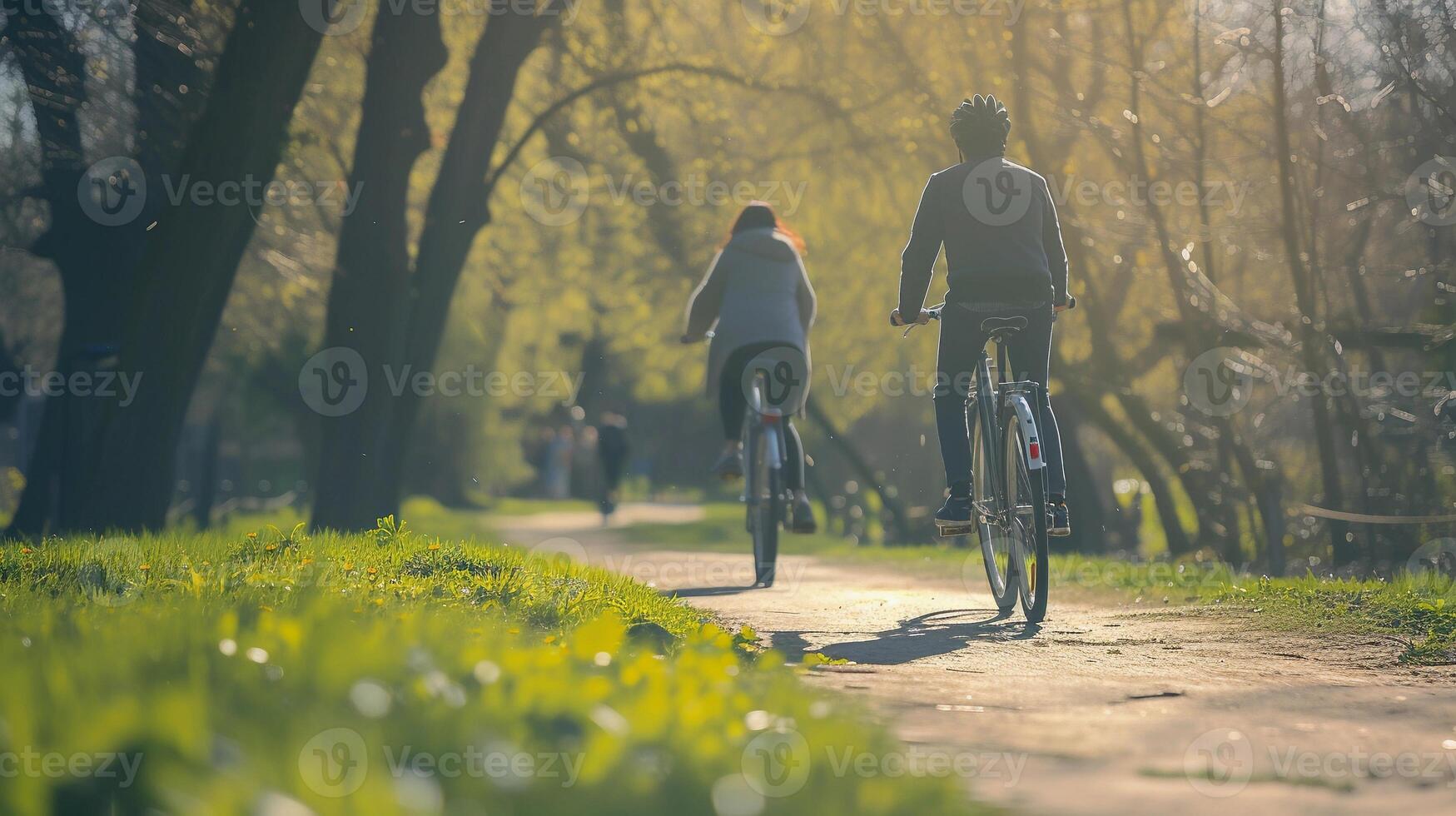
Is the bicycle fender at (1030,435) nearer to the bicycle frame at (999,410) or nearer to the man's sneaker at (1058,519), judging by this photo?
the bicycle frame at (999,410)

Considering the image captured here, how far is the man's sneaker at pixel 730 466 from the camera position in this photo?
9711 millimetres

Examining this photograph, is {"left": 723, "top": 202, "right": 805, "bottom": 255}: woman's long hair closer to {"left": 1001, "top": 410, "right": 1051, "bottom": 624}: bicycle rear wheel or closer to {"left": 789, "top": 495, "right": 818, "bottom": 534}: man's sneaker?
{"left": 789, "top": 495, "right": 818, "bottom": 534}: man's sneaker

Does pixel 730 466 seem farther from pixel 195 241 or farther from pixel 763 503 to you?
pixel 195 241

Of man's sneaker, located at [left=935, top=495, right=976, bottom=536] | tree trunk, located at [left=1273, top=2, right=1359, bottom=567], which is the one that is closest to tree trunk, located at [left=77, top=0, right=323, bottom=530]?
man's sneaker, located at [left=935, top=495, right=976, bottom=536]

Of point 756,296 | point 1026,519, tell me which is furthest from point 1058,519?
point 756,296

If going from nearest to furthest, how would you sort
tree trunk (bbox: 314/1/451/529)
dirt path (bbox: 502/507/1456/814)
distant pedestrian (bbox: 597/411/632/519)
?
dirt path (bbox: 502/507/1456/814) < tree trunk (bbox: 314/1/451/529) < distant pedestrian (bbox: 597/411/632/519)

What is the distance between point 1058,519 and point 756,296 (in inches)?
129

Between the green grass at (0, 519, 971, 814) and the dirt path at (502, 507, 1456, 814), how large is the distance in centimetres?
38

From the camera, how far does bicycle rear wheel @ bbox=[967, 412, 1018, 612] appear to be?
750 centimetres

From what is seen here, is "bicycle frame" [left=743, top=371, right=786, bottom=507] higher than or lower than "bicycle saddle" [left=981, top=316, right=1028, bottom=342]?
lower

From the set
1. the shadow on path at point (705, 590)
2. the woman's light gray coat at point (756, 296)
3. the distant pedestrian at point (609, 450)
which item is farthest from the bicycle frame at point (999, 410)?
the distant pedestrian at point (609, 450)

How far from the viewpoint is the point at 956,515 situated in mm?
7375

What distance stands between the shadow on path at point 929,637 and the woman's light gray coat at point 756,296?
100 inches

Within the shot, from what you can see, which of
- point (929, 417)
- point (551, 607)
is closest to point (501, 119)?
point (551, 607)
